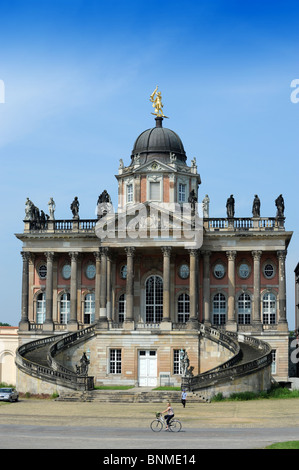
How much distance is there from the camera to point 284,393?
183 feet

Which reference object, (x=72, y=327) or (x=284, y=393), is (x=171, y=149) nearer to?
(x=72, y=327)

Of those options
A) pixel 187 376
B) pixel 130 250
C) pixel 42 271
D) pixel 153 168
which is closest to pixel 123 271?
pixel 130 250

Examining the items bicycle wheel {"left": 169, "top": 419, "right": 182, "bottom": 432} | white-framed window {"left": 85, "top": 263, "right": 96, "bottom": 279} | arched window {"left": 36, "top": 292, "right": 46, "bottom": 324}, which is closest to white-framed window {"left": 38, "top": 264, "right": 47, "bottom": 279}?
arched window {"left": 36, "top": 292, "right": 46, "bottom": 324}

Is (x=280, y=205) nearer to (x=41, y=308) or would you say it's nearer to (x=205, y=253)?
(x=205, y=253)

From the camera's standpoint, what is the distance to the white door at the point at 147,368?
62.3 meters

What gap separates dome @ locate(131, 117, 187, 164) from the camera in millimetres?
73562

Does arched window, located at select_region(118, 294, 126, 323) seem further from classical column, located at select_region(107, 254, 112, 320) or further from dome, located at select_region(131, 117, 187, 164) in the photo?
dome, located at select_region(131, 117, 187, 164)

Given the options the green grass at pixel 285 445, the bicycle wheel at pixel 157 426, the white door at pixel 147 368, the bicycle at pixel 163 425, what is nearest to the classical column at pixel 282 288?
the white door at pixel 147 368

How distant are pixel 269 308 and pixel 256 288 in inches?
94.7

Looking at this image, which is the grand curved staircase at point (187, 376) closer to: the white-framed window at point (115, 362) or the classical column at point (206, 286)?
the white-framed window at point (115, 362)

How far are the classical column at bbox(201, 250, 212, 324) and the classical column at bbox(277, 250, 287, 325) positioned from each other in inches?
228

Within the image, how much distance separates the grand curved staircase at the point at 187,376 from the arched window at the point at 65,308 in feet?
12.6

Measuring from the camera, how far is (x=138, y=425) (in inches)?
1463
